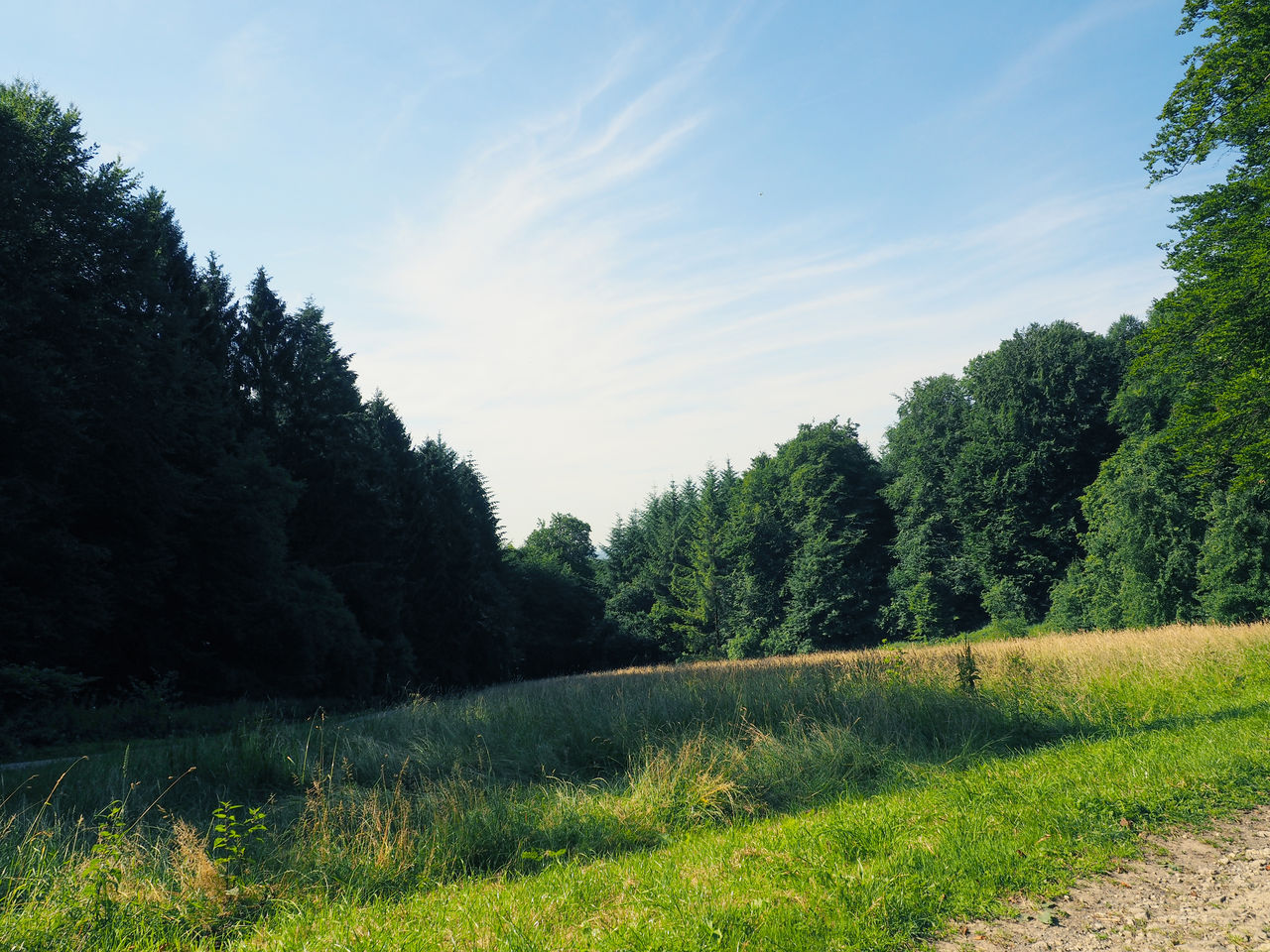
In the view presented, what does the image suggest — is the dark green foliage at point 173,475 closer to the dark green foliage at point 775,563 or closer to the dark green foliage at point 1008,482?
the dark green foliage at point 775,563

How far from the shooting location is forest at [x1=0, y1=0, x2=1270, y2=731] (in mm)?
17359

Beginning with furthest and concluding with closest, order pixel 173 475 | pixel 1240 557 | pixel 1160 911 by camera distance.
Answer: pixel 1240 557 → pixel 173 475 → pixel 1160 911

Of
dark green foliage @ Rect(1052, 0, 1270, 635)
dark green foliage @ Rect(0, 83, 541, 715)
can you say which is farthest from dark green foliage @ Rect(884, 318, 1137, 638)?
dark green foliage @ Rect(0, 83, 541, 715)

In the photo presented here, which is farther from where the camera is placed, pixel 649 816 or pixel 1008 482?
pixel 1008 482

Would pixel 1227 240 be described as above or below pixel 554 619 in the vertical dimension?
above

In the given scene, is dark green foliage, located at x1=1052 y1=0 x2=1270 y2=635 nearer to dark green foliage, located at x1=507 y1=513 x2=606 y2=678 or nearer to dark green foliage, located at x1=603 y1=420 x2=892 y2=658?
dark green foliage, located at x1=603 y1=420 x2=892 y2=658

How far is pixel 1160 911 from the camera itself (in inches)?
164

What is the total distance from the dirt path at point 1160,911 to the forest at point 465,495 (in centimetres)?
1705

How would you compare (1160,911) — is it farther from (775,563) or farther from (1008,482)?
(775,563)

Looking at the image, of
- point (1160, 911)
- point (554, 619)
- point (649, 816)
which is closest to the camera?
point (1160, 911)

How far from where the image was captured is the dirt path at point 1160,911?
3.80 meters

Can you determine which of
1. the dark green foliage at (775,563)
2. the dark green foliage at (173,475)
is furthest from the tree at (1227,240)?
the dark green foliage at (775,563)

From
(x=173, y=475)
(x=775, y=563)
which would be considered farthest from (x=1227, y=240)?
(x=775, y=563)

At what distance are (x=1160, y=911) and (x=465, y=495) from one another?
157 ft
